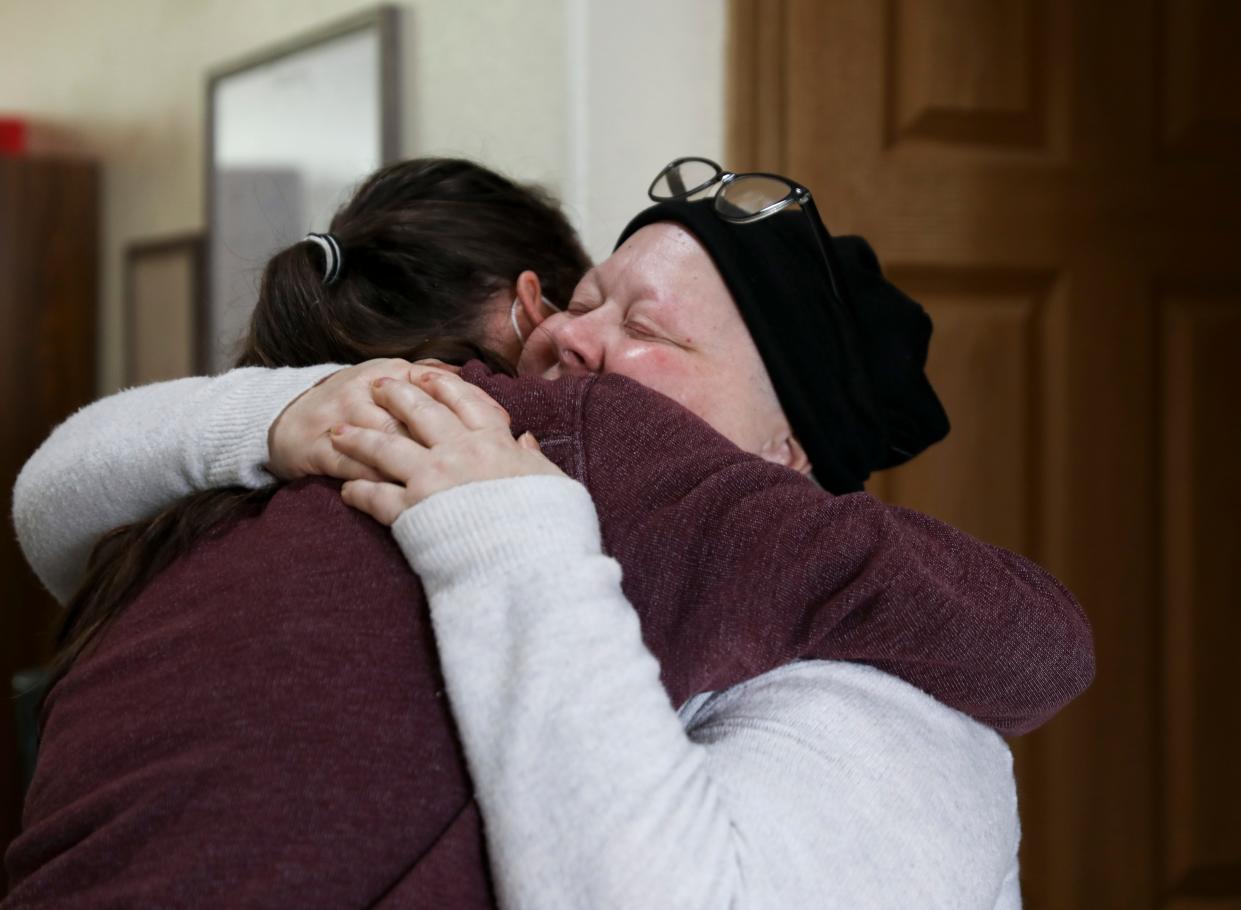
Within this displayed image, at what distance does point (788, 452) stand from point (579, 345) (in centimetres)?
25

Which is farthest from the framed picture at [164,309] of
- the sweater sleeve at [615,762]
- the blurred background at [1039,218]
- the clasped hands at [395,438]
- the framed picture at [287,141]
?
the sweater sleeve at [615,762]

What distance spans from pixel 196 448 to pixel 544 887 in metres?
0.47

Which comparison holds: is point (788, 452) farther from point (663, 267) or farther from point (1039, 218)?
point (1039, 218)

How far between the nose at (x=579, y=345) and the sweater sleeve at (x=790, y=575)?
0.98ft

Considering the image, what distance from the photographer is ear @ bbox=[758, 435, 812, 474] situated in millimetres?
1268

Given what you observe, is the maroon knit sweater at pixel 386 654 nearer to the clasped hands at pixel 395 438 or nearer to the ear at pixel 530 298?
the clasped hands at pixel 395 438

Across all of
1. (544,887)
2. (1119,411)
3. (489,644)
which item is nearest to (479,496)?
(489,644)

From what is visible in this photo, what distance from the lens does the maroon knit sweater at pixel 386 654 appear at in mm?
695

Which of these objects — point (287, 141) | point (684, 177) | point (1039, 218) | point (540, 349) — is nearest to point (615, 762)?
point (540, 349)

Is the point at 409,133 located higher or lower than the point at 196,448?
higher

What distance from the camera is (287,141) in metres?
2.60

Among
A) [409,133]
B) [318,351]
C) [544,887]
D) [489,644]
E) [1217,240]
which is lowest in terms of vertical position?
[544,887]

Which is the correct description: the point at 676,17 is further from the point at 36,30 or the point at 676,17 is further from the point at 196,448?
the point at 36,30

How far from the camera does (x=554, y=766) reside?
68 cm
